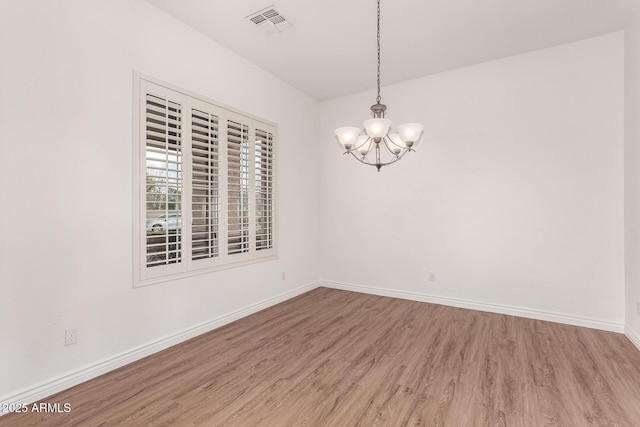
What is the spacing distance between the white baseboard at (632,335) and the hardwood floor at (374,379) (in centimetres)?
6

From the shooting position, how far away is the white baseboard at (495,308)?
3.38 meters

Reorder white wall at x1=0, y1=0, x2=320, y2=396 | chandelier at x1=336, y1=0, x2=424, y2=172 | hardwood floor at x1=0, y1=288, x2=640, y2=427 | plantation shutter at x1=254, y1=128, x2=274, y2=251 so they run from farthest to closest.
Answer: plantation shutter at x1=254, y1=128, x2=274, y2=251 < chandelier at x1=336, y1=0, x2=424, y2=172 < white wall at x1=0, y1=0, x2=320, y2=396 < hardwood floor at x1=0, y1=288, x2=640, y2=427

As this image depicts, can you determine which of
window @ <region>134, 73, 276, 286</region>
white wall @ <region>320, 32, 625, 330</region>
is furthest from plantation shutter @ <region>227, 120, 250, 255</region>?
white wall @ <region>320, 32, 625, 330</region>

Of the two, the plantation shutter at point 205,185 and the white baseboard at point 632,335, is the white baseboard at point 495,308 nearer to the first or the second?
the white baseboard at point 632,335

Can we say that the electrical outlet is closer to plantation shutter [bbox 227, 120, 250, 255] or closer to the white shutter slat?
the white shutter slat

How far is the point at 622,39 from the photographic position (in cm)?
329

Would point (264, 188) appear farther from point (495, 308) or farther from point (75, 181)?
point (495, 308)

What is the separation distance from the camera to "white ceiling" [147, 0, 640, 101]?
2879mm

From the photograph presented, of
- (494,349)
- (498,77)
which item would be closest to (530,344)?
(494,349)

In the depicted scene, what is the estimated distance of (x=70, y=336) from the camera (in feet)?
7.59

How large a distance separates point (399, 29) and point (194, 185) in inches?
108

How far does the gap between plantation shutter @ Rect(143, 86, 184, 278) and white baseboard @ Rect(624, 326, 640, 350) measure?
450 cm

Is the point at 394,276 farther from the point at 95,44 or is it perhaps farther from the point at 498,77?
the point at 95,44

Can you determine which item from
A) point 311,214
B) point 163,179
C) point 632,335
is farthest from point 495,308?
point 163,179
